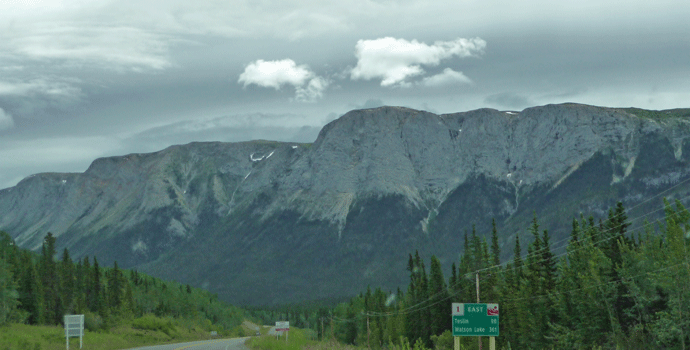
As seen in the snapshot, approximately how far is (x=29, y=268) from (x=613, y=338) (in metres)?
89.8

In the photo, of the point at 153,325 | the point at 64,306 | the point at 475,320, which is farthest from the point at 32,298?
the point at 475,320

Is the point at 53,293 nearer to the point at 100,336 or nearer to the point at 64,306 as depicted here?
the point at 64,306

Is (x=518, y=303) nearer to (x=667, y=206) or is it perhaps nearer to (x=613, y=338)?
(x=613, y=338)

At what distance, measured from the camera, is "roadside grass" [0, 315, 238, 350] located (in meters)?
60.2

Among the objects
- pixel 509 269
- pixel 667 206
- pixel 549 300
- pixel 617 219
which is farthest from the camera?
pixel 509 269

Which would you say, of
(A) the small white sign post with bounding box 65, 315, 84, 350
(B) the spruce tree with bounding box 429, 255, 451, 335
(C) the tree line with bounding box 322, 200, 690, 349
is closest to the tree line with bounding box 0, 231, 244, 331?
(A) the small white sign post with bounding box 65, 315, 84, 350

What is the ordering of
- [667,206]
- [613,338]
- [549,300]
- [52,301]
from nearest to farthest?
[667,206] < [613,338] < [549,300] < [52,301]

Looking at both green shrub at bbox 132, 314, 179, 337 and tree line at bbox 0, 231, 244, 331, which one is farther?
green shrub at bbox 132, 314, 179, 337

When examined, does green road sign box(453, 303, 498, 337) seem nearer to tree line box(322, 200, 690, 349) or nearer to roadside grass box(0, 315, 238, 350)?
tree line box(322, 200, 690, 349)

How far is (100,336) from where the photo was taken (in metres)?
77.4

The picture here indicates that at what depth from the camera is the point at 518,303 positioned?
90.2 m

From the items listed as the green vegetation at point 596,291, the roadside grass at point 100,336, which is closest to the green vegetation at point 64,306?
the roadside grass at point 100,336

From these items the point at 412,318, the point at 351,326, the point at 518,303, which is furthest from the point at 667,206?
the point at 351,326

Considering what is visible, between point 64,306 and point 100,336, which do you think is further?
point 64,306
